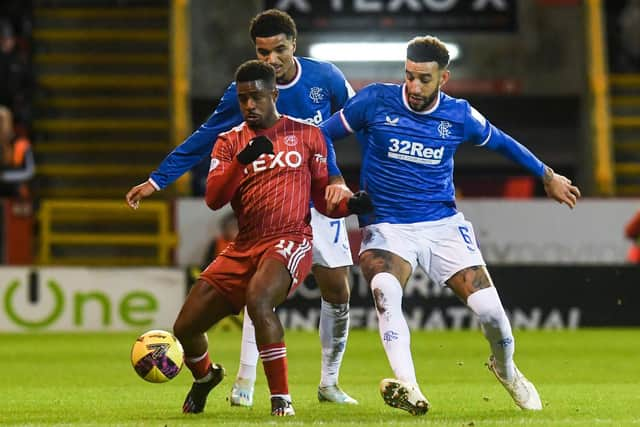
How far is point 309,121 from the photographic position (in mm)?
Answer: 8891

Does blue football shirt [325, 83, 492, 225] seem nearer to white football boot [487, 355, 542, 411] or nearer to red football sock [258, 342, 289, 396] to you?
white football boot [487, 355, 542, 411]

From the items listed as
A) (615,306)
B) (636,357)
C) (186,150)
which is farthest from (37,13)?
(186,150)

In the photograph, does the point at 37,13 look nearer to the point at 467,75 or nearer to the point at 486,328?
the point at 467,75

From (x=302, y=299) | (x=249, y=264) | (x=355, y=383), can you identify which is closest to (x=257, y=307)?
(x=249, y=264)

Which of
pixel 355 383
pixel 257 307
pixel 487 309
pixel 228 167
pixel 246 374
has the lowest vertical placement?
pixel 355 383

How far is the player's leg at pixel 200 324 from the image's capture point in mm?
7906

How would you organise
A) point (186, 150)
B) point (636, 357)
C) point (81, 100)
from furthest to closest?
point (81, 100)
point (636, 357)
point (186, 150)

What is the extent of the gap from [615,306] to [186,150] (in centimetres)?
909

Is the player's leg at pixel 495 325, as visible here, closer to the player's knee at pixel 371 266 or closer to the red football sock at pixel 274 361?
the player's knee at pixel 371 266

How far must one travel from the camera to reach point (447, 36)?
20484 mm

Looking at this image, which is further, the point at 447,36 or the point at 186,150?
the point at 447,36

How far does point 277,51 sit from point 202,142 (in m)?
0.70

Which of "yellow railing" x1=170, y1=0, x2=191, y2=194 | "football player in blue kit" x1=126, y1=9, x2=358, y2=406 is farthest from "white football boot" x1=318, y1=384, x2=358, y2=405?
"yellow railing" x1=170, y1=0, x2=191, y2=194

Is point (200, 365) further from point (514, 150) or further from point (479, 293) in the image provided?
point (514, 150)
